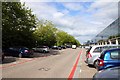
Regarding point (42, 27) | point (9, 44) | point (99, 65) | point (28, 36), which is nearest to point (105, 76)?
point (99, 65)

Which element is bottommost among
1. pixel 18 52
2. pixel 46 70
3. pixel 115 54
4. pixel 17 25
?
pixel 46 70

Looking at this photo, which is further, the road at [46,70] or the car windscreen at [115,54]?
the road at [46,70]

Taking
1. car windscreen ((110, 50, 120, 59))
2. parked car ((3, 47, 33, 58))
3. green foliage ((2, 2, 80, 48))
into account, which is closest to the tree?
green foliage ((2, 2, 80, 48))

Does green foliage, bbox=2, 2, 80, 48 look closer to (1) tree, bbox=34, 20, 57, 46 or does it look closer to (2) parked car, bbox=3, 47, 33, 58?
(2) parked car, bbox=3, 47, 33, 58

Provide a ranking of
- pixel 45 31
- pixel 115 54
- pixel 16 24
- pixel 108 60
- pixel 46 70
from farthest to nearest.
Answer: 1. pixel 45 31
2. pixel 16 24
3. pixel 46 70
4. pixel 115 54
5. pixel 108 60

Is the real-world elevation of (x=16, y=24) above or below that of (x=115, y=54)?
above

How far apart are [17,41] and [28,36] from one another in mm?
2152

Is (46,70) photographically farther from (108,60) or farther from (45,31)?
(45,31)

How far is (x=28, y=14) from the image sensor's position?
125ft

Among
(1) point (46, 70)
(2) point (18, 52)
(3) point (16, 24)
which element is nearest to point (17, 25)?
(3) point (16, 24)

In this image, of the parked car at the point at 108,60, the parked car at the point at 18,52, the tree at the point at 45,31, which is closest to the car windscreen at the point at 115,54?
the parked car at the point at 108,60

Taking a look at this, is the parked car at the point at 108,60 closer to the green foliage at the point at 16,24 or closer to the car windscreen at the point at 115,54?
the car windscreen at the point at 115,54

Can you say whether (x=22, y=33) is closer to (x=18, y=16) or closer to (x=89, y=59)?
(x=18, y=16)

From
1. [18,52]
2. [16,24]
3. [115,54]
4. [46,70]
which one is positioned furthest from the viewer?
[16,24]
